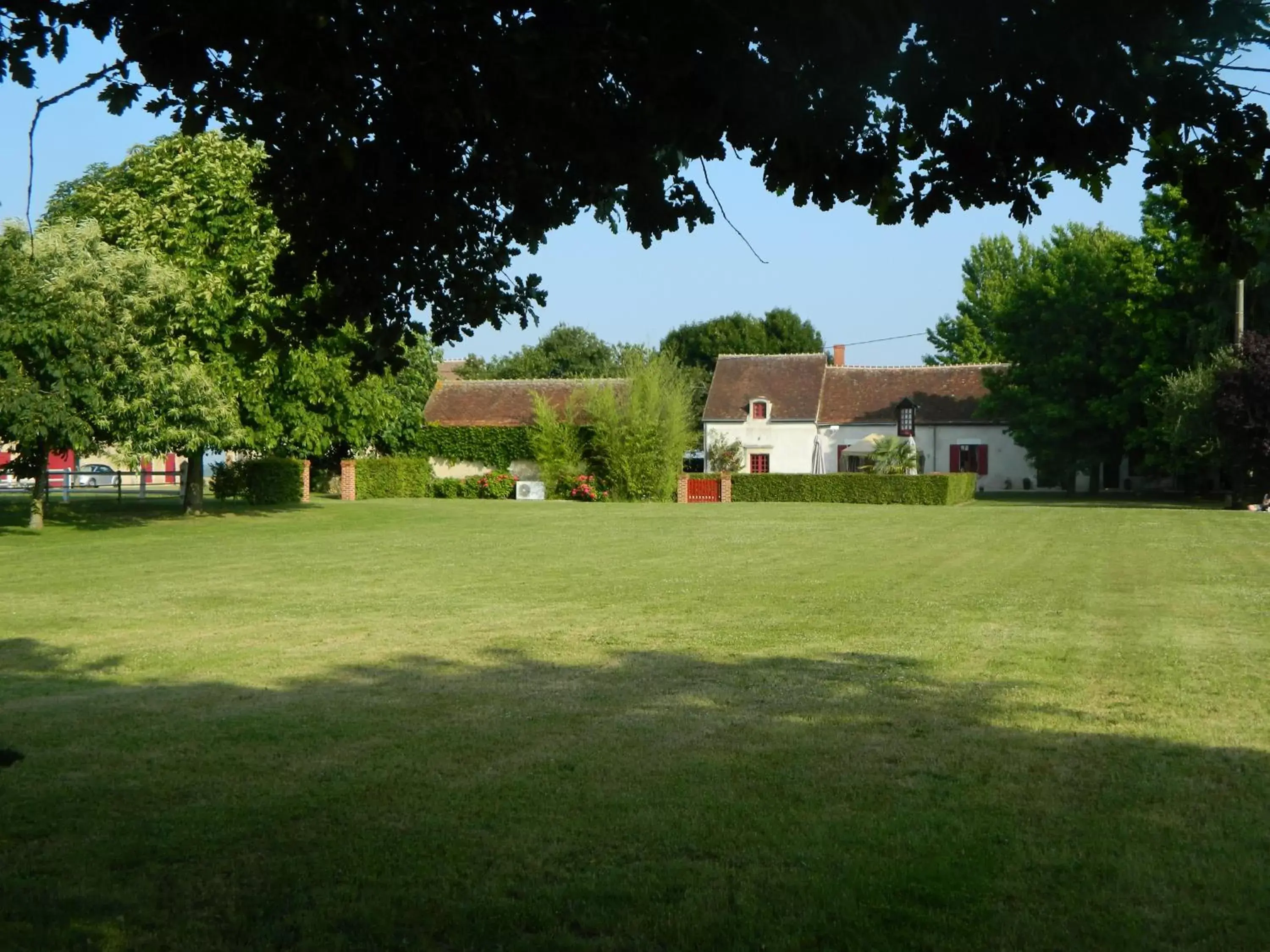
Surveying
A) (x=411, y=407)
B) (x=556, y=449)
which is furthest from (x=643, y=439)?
(x=411, y=407)

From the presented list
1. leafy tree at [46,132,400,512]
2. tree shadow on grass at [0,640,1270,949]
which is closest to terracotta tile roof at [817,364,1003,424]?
leafy tree at [46,132,400,512]

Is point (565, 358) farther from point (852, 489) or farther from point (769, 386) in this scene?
point (852, 489)

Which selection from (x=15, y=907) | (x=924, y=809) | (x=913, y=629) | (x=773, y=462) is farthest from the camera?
(x=773, y=462)

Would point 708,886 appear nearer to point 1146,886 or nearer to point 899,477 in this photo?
point 1146,886

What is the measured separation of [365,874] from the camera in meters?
4.86

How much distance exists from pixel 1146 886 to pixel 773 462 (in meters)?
58.0

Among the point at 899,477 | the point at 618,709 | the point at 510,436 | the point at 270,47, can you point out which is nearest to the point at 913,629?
the point at 618,709

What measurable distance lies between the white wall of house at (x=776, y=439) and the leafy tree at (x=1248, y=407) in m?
23.9

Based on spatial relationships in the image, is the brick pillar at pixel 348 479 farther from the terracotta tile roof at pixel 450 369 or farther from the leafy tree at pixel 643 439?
the terracotta tile roof at pixel 450 369

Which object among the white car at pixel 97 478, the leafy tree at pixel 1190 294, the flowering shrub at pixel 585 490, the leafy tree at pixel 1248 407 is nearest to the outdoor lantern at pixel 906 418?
the leafy tree at pixel 1190 294

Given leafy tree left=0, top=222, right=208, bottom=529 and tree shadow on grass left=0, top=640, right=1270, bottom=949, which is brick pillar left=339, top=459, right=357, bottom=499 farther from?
tree shadow on grass left=0, top=640, right=1270, bottom=949

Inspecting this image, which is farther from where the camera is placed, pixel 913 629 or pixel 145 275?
pixel 145 275

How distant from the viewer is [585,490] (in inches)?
1932

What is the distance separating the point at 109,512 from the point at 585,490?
62.7ft
